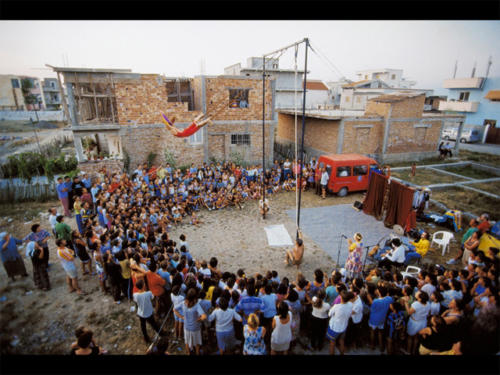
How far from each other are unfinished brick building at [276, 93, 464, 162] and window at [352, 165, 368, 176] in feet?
15.4

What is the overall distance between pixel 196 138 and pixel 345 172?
27.5ft

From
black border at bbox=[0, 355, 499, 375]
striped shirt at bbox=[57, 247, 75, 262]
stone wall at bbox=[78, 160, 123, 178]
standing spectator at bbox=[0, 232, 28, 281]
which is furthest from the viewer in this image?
stone wall at bbox=[78, 160, 123, 178]

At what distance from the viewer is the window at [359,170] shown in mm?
12758

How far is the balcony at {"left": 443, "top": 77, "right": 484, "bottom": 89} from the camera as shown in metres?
28.1

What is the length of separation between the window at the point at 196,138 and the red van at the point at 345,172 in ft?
22.6

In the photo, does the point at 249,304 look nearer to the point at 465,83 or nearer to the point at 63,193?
the point at 63,193

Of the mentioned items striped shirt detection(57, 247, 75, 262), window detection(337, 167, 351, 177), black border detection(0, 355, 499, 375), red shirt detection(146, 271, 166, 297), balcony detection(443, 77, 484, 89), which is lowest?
red shirt detection(146, 271, 166, 297)

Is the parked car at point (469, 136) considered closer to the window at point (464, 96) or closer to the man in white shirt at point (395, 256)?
the window at point (464, 96)

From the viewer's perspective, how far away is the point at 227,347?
15.1 feet

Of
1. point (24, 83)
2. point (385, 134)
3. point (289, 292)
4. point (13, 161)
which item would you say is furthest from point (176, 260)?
point (24, 83)

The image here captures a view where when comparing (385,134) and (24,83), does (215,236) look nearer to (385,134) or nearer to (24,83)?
(385,134)

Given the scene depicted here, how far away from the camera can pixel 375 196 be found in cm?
1093

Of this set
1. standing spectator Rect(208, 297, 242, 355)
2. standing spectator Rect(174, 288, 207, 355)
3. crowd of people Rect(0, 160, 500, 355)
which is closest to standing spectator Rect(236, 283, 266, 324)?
crowd of people Rect(0, 160, 500, 355)

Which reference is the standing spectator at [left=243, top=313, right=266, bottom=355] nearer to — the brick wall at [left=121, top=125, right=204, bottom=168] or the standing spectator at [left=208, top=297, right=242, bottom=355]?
the standing spectator at [left=208, top=297, right=242, bottom=355]
